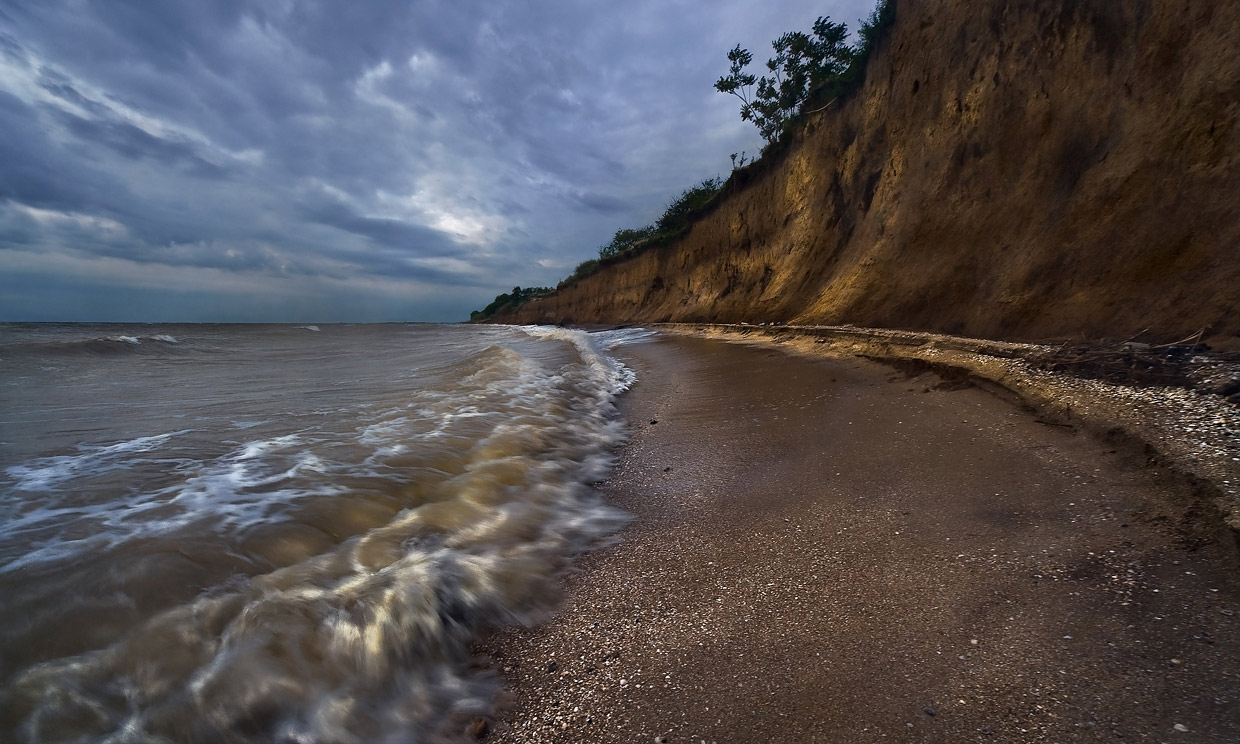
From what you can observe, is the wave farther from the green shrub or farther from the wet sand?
the green shrub

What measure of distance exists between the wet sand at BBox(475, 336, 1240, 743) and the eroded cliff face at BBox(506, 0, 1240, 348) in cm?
304

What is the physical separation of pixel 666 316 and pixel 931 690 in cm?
2408

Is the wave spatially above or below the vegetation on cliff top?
below

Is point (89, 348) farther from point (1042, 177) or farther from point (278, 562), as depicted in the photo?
point (1042, 177)

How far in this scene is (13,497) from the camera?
288cm

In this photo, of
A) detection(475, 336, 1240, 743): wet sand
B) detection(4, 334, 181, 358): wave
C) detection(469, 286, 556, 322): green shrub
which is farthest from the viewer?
detection(469, 286, 556, 322): green shrub

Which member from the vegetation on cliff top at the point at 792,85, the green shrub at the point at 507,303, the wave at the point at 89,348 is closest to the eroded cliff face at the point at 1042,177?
the vegetation on cliff top at the point at 792,85

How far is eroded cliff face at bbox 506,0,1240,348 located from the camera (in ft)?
15.3

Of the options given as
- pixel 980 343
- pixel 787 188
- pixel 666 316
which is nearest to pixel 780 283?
pixel 787 188

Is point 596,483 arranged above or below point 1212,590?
below

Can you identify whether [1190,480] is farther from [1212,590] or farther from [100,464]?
[100,464]

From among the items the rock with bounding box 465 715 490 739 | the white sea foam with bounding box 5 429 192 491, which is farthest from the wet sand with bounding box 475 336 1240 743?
the white sea foam with bounding box 5 429 192 491

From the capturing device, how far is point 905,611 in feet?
5.53

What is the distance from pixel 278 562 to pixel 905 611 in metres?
2.64
